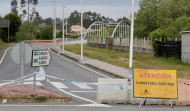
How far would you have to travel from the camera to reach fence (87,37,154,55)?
129 ft

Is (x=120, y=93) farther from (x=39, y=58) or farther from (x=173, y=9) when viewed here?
(x=173, y=9)

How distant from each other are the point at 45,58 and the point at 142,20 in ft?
208

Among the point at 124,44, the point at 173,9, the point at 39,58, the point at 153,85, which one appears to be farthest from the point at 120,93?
the point at 173,9

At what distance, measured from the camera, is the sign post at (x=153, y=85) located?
11656 millimetres

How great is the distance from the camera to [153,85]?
460 inches

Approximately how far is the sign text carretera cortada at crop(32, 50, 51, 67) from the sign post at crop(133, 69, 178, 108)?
3172 millimetres

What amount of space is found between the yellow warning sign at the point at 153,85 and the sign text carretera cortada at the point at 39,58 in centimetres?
318

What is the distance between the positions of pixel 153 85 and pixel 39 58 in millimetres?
3930

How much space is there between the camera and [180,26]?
48312mm

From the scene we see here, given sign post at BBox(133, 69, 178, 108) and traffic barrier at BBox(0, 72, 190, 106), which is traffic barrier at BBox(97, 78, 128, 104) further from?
sign post at BBox(133, 69, 178, 108)

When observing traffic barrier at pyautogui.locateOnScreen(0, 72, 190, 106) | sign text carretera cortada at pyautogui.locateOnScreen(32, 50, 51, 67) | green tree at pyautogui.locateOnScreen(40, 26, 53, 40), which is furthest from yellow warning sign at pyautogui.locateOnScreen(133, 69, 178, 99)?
green tree at pyautogui.locateOnScreen(40, 26, 53, 40)

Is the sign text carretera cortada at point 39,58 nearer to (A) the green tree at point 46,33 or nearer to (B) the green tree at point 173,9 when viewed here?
(B) the green tree at point 173,9

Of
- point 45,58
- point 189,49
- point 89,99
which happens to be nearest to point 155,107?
point 89,99

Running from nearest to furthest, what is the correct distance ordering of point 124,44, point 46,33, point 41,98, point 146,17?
point 41,98, point 124,44, point 146,17, point 46,33
